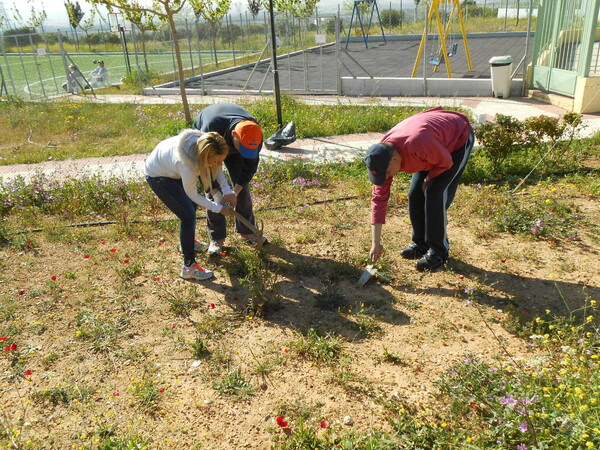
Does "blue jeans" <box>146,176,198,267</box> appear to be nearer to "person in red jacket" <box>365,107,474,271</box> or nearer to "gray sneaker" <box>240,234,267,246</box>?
"gray sneaker" <box>240,234,267,246</box>

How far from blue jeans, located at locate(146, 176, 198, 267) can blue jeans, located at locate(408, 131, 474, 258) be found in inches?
77.2

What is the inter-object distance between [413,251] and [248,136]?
1.86 m

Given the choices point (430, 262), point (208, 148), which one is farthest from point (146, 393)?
point (430, 262)

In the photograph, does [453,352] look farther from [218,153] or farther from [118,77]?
[118,77]

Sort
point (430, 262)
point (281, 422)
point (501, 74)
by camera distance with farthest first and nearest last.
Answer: point (501, 74), point (430, 262), point (281, 422)

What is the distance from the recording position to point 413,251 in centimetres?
461

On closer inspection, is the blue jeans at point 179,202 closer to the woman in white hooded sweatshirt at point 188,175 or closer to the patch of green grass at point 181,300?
the woman in white hooded sweatshirt at point 188,175

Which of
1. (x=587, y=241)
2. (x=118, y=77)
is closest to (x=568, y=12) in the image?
(x=587, y=241)

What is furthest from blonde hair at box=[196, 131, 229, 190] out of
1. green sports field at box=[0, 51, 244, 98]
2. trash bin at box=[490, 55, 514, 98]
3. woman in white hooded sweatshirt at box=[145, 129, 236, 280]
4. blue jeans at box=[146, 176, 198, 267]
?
green sports field at box=[0, 51, 244, 98]

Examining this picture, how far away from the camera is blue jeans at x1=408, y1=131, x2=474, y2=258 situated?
13.3ft

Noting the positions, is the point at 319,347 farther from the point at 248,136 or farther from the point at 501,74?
the point at 501,74

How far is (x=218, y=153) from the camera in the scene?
375 centimetres

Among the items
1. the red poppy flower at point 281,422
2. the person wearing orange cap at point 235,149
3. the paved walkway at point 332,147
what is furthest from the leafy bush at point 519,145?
the red poppy flower at point 281,422

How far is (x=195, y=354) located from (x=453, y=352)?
1779 millimetres
